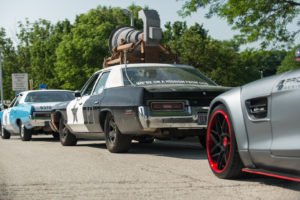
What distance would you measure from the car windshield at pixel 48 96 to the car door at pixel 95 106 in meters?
4.99

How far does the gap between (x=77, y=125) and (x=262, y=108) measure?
6112 millimetres

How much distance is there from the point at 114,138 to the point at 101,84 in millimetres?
1265

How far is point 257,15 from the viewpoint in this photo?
17.5 m

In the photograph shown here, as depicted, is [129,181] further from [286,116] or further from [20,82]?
[20,82]

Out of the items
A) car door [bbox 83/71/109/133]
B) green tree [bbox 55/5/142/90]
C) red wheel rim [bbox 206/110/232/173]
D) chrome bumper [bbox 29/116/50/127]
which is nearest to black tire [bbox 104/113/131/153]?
car door [bbox 83/71/109/133]

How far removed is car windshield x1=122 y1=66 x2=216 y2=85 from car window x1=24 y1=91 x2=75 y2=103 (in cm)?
600

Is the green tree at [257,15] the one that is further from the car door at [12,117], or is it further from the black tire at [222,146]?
the black tire at [222,146]

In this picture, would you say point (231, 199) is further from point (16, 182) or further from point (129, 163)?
point (129, 163)

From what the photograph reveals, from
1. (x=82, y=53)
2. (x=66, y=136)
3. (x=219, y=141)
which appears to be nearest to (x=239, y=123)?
(x=219, y=141)

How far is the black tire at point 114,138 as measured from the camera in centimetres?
821

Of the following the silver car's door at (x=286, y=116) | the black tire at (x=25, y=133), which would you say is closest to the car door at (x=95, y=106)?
the black tire at (x=25, y=133)

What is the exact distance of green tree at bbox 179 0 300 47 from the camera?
56.0ft

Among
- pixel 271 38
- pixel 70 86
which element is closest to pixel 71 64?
pixel 70 86

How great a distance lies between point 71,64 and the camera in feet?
167
